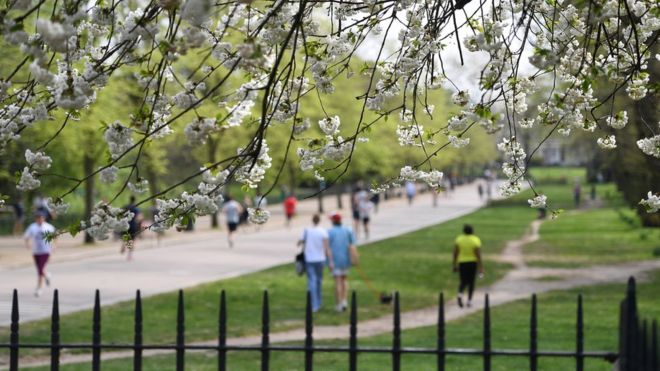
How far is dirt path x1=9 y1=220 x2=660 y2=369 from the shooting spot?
1435 centimetres

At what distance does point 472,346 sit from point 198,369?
11.8ft

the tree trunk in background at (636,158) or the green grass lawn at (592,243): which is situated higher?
the tree trunk in background at (636,158)

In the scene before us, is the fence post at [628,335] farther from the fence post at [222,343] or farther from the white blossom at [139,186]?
the fence post at [222,343]

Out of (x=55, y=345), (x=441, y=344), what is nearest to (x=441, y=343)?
(x=441, y=344)

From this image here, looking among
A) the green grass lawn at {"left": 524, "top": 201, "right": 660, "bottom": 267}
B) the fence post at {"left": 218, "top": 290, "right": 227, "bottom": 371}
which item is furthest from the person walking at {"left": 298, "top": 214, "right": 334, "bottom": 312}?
the fence post at {"left": 218, "top": 290, "right": 227, "bottom": 371}

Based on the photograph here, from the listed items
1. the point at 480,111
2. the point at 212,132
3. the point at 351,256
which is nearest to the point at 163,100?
the point at 212,132

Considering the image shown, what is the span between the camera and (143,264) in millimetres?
26812

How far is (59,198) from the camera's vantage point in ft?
15.4

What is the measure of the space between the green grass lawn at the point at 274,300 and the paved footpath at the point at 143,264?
85 centimetres

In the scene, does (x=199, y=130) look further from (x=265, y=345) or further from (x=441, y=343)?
(x=441, y=343)

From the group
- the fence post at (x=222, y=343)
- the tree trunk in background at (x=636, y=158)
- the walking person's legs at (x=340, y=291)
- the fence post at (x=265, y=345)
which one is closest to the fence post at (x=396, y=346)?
the fence post at (x=265, y=345)

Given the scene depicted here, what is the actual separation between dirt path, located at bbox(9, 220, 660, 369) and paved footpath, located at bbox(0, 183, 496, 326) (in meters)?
3.73

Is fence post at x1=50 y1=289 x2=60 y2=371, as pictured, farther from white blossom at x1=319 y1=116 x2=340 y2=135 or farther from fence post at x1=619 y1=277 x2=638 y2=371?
fence post at x1=619 y1=277 x2=638 y2=371

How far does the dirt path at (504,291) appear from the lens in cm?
1435
